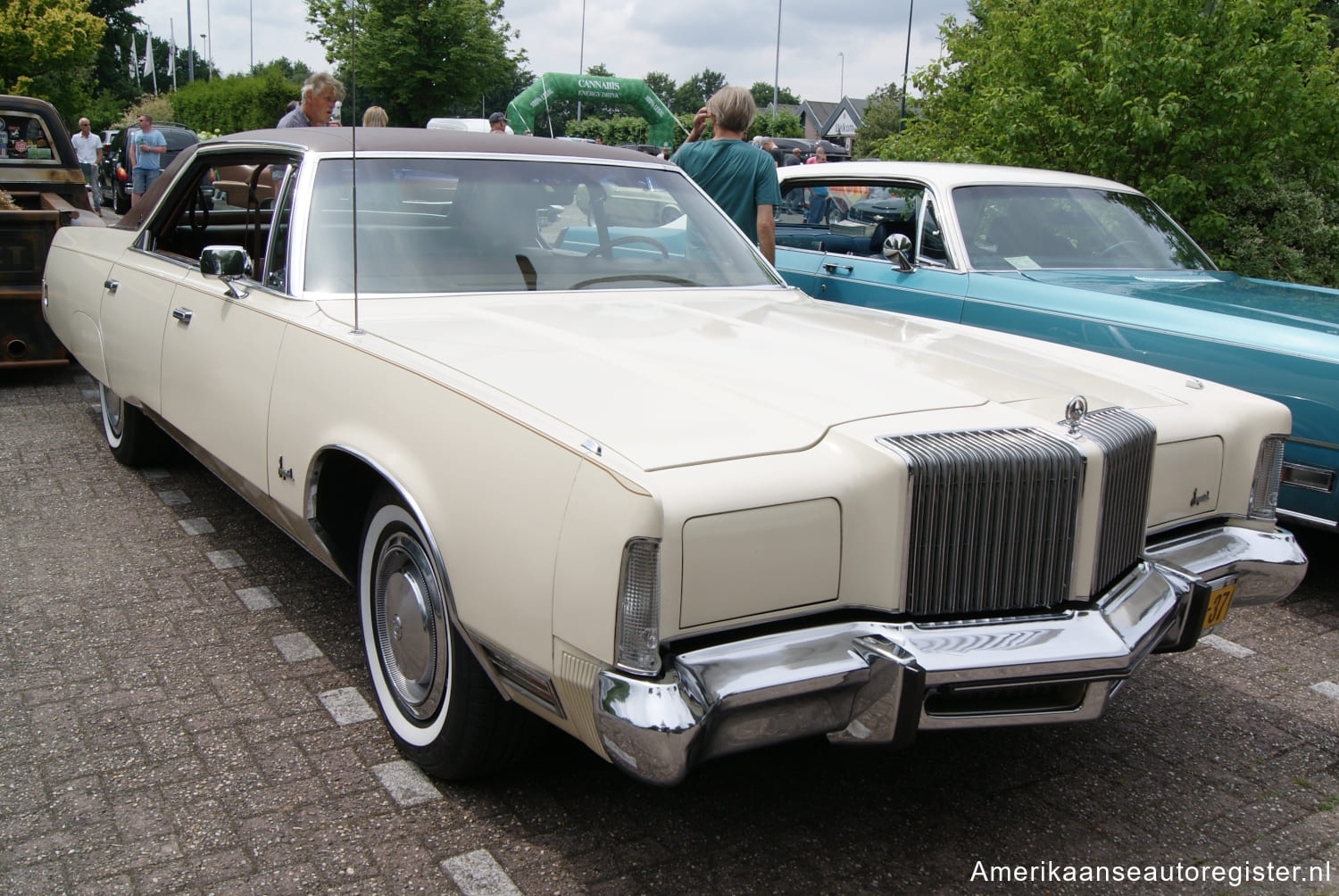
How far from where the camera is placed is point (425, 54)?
39750mm


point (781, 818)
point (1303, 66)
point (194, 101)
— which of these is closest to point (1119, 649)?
point (781, 818)

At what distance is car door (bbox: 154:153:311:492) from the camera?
328 cm

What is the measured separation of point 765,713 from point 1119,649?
30.3 inches

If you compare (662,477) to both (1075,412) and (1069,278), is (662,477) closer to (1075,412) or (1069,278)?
(1075,412)

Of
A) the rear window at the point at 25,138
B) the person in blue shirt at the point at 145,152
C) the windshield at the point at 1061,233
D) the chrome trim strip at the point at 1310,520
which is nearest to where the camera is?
the chrome trim strip at the point at 1310,520

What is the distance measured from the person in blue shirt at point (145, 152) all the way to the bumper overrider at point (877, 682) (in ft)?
55.3

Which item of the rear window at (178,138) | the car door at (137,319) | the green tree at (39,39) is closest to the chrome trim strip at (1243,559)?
the car door at (137,319)

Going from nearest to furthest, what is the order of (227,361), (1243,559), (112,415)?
(1243,559) → (227,361) → (112,415)

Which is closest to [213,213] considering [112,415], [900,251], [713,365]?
[112,415]

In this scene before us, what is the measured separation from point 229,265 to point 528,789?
1.97 m

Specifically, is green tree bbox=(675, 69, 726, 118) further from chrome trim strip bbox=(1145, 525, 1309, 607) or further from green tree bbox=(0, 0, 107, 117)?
chrome trim strip bbox=(1145, 525, 1309, 607)

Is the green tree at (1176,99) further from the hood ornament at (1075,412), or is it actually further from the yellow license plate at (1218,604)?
the hood ornament at (1075,412)

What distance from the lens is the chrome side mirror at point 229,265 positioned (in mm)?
3568

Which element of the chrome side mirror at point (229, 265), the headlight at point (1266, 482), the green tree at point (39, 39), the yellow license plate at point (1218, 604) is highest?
the green tree at point (39, 39)
